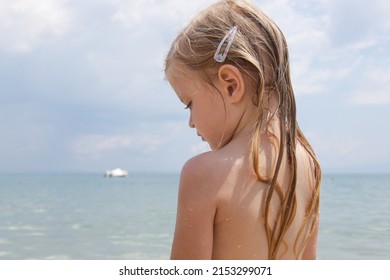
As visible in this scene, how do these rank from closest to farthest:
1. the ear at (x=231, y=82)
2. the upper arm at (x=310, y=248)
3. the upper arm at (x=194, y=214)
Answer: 1. the upper arm at (x=194, y=214)
2. the ear at (x=231, y=82)
3. the upper arm at (x=310, y=248)

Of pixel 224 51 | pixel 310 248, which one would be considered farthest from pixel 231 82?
pixel 310 248

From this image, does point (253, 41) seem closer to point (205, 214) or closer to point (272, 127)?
point (272, 127)

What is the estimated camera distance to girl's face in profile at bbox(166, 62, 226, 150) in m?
1.60

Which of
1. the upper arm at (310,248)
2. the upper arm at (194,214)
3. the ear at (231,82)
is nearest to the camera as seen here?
the upper arm at (194,214)

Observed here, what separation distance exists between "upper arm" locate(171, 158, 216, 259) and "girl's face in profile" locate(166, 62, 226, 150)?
0.69ft

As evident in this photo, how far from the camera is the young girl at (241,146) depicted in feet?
4.76

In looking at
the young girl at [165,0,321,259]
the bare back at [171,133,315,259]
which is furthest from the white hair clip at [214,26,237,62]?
the bare back at [171,133,315,259]

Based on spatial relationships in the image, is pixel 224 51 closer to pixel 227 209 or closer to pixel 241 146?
pixel 241 146

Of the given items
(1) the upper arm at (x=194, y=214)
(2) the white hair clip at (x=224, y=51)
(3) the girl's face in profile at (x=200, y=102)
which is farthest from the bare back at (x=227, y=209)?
(2) the white hair clip at (x=224, y=51)

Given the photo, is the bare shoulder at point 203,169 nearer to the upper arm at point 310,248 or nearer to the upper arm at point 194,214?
the upper arm at point 194,214

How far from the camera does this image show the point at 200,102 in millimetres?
1643

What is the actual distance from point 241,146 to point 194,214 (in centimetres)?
26

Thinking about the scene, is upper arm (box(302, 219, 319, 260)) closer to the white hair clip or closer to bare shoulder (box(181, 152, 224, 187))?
bare shoulder (box(181, 152, 224, 187))

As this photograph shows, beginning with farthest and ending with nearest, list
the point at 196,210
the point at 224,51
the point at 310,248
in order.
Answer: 1. the point at 310,248
2. the point at 224,51
3. the point at 196,210
